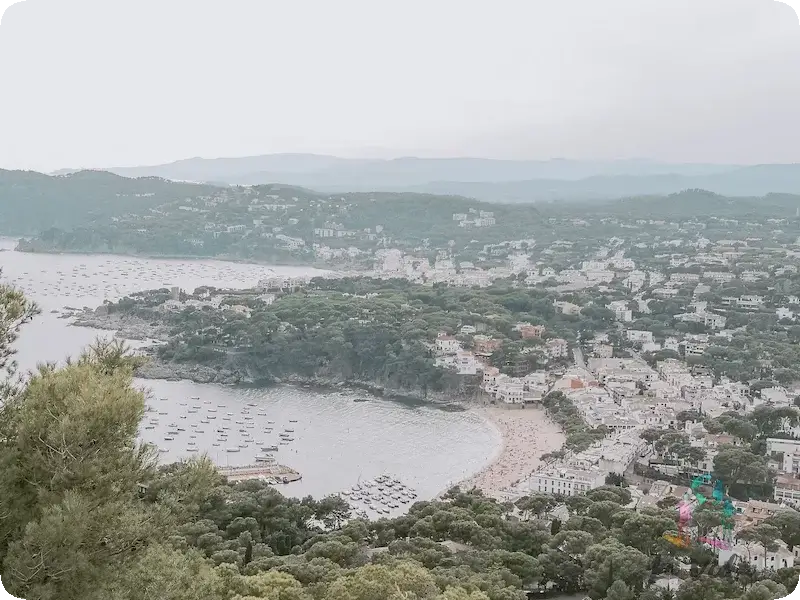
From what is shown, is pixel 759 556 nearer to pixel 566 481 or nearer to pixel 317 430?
pixel 566 481

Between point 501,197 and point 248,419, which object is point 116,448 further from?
point 501,197

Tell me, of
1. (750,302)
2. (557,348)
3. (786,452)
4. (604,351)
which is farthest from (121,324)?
(750,302)

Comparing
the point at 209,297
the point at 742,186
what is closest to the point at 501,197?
the point at 742,186

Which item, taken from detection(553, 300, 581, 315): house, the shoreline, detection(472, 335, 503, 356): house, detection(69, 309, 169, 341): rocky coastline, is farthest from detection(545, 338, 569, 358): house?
the shoreline

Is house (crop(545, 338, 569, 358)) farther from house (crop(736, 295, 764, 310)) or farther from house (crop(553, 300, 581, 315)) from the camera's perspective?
house (crop(736, 295, 764, 310))

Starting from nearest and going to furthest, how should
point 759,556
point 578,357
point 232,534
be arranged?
point 759,556
point 232,534
point 578,357

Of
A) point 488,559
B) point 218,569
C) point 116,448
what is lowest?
point 488,559
